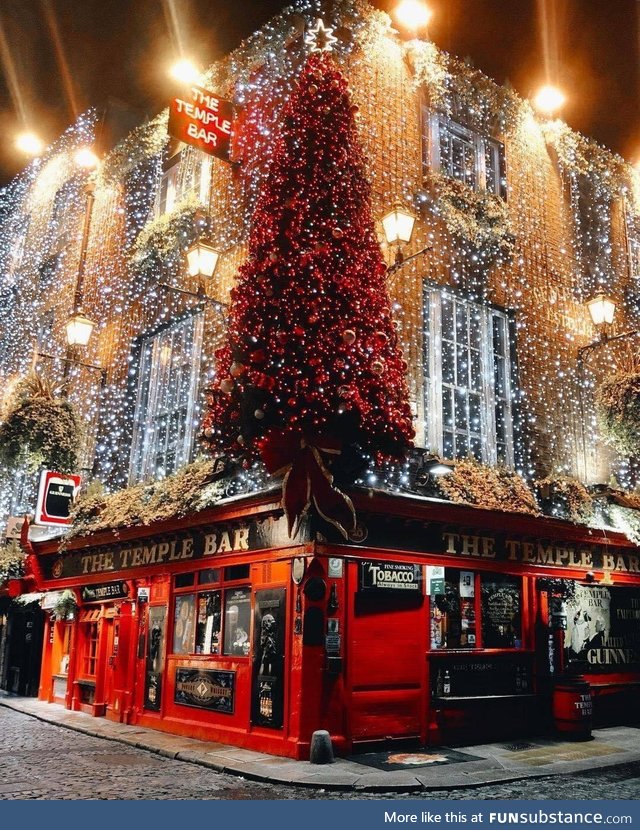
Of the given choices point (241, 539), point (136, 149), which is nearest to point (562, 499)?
point (241, 539)

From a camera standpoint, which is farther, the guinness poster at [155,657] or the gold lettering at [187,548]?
the guinness poster at [155,657]

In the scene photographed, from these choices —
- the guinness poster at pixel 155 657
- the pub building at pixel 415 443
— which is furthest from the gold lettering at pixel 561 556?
the guinness poster at pixel 155 657

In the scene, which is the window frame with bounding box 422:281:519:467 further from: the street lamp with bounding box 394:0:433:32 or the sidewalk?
the street lamp with bounding box 394:0:433:32

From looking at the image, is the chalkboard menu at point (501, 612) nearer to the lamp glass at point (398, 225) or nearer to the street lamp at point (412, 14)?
the lamp glass at point (398, 225)

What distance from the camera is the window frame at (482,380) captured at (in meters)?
14.0

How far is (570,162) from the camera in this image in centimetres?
1823

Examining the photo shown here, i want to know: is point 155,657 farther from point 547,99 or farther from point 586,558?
point 547,99

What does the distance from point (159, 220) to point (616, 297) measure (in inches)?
434

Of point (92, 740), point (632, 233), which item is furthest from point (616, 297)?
point (92, 740)

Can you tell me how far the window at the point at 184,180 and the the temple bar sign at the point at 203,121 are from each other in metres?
1.29

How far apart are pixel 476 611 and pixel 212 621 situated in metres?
4.66

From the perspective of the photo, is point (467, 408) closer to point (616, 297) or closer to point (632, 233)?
point (616, 297)

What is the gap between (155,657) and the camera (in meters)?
14.5

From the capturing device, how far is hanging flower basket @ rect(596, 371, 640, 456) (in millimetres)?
15109
